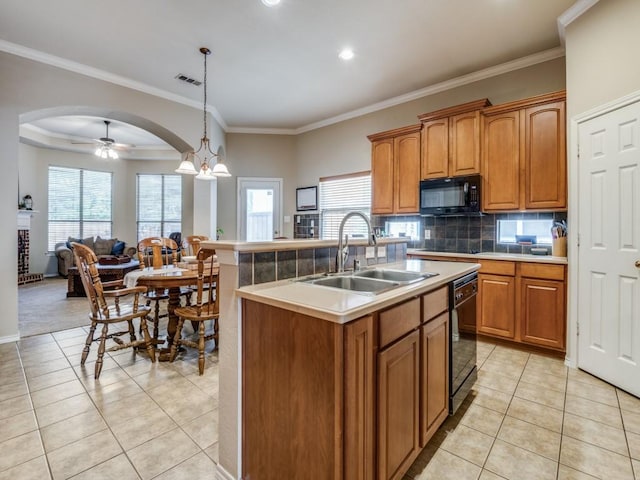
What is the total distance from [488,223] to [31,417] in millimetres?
4435

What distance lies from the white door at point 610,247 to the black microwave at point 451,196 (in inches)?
36.7

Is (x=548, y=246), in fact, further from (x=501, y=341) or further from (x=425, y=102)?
(x=425, y=102)

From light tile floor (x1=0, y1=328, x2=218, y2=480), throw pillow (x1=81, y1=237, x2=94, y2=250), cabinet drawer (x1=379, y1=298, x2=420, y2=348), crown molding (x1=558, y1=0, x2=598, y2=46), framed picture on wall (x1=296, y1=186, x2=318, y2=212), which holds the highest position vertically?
crown molding (x1=558, y1=0, x2=598, y2=46)

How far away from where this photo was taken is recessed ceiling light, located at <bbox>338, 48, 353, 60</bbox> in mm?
3325

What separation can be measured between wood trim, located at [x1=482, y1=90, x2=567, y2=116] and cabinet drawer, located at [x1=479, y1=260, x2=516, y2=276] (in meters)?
1.62

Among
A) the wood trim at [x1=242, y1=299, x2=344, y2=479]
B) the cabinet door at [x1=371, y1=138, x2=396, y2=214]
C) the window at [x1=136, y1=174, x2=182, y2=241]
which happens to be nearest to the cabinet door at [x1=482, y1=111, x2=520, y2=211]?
Result: the cabinet door at [x1=371, y1=138, x2=396, y2=214]

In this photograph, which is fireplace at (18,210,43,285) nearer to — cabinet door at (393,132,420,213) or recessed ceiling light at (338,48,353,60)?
recessed ceiling light at (338,48,353,60)

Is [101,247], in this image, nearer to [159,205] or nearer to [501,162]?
[159,205]

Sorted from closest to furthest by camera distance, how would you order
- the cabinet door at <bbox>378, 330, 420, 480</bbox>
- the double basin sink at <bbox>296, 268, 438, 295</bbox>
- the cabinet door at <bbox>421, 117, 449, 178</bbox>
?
1. the cabinet door at <bbox>378, 330, 420, 480</bbox>
2. the double basin sink at <bbox>296, 268, 438, 295</bbox>
3. the cabinet door at <bbox>421, 117, 449, 178</bbox>

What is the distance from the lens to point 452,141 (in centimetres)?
360

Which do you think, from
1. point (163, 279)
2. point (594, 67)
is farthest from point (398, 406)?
point (594, 67)

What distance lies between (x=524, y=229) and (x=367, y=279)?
8.70 ft

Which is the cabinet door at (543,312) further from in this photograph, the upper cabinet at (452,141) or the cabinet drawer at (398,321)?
the cabinet drawer at (398,321)

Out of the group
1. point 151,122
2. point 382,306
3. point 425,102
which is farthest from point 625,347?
point 151,122
